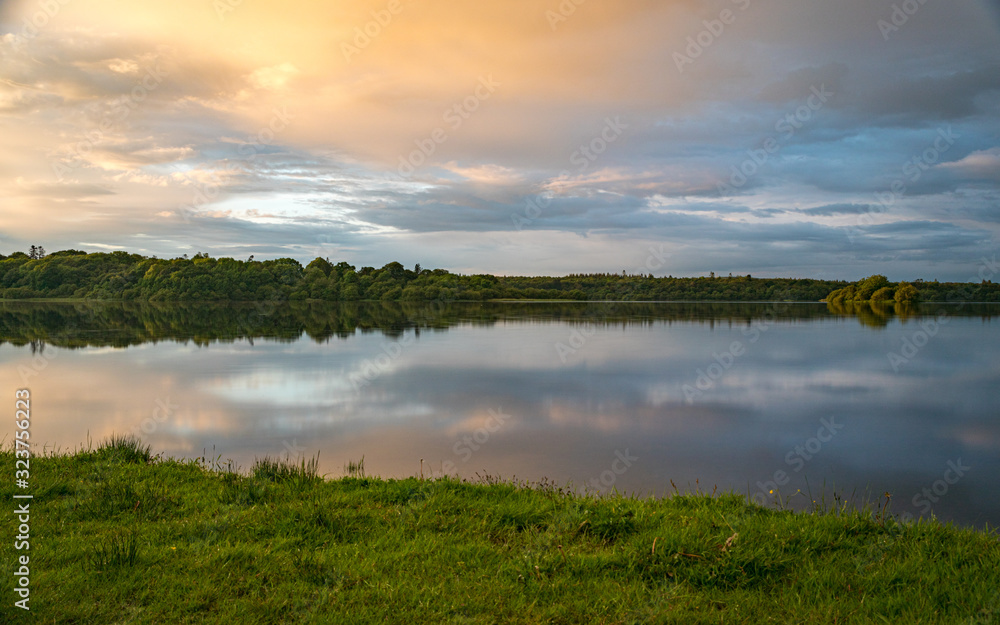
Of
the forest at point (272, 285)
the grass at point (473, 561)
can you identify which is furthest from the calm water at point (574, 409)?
the forest at point (272, 285)

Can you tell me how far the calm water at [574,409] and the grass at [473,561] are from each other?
293 centimetres

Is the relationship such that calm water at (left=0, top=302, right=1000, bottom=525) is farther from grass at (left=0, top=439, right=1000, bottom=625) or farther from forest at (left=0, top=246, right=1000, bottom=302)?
forest at (left=0, top=246, right=1000, bottom=302)

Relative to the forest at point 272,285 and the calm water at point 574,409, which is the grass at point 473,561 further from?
the forest at point 272,285

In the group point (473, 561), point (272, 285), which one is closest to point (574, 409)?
point (473, 561)

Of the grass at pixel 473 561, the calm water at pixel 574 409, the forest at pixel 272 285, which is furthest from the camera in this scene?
the forest at pixel 272 285

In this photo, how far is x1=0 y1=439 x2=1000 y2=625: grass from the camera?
3.97 metres

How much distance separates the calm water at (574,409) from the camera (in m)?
9.52

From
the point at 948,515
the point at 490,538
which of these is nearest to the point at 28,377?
the point at 490,538

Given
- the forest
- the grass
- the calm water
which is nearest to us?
the grass

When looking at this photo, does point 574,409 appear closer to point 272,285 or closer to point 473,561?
point 473,561

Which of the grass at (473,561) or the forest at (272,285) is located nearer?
the grass at (473,561)

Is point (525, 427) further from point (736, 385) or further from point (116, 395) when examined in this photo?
point (116, 395)

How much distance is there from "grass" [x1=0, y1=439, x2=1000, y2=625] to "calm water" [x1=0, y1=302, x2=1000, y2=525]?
2.93m

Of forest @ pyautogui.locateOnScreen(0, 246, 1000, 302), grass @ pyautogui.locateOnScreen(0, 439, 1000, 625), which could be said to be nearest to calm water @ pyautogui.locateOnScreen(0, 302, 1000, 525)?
grass @ pyautogui.locateOnScreen(0, 439, 1000, 625)
